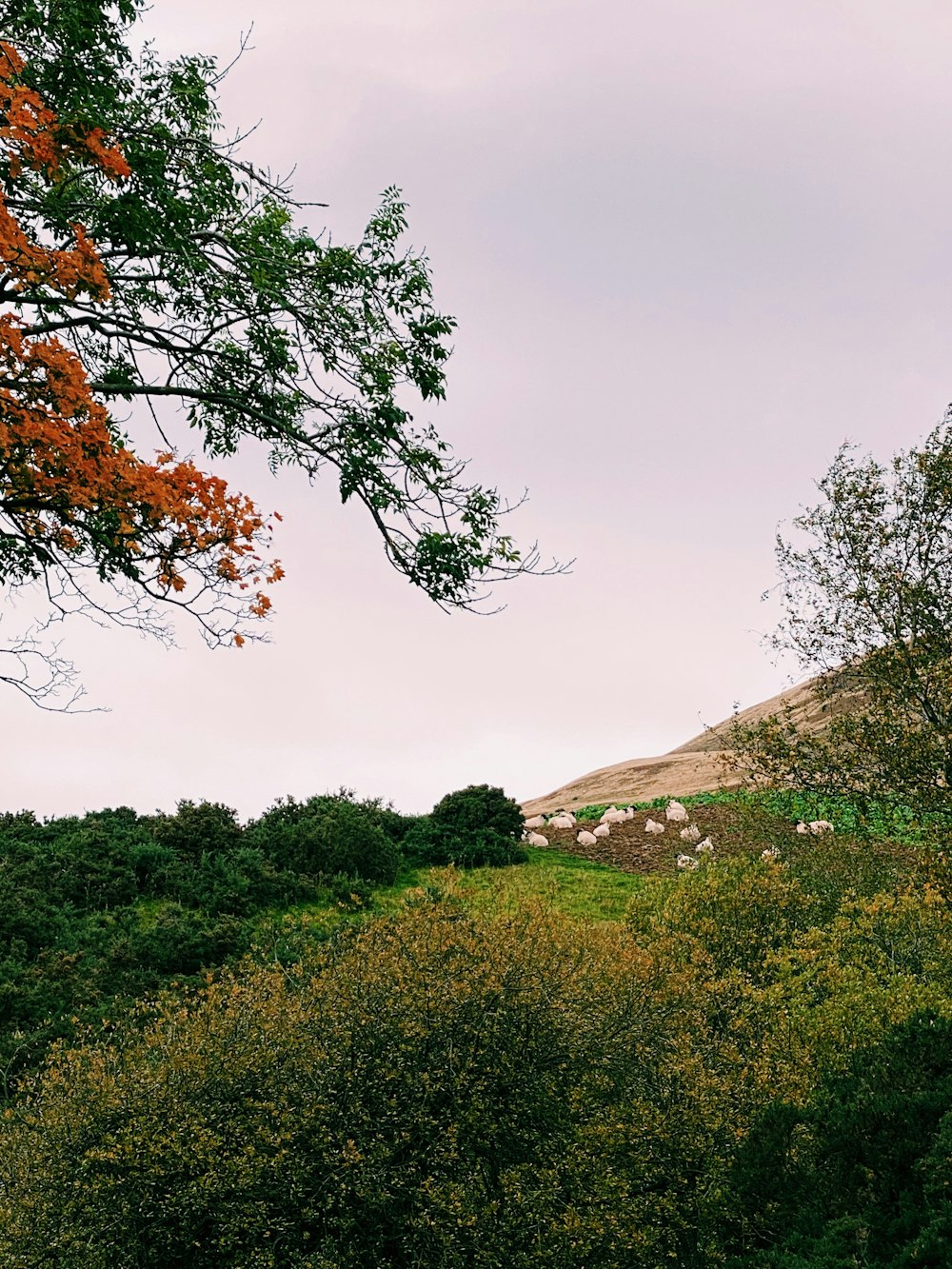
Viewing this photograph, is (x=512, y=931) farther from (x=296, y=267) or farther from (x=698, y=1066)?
(x=296, y=267)

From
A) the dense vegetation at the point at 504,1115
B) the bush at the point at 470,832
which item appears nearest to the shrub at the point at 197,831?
the bush at the point at 470,832

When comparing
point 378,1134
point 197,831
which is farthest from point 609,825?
point 378,1134

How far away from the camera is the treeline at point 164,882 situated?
38.4 ft

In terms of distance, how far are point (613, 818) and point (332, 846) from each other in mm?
10567

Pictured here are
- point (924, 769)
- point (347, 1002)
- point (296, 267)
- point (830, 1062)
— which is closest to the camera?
point (347, 1002)

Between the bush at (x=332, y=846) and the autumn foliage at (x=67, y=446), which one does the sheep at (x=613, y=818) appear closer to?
the bush at (x=332, y=846)

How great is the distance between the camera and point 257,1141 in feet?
20.7

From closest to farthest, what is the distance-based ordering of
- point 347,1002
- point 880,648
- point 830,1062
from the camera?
1. point 347,1002
2. point 830,1062
3. point 880,648

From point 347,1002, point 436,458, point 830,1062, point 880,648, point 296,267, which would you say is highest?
point 296,267

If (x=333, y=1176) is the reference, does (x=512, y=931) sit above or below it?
above

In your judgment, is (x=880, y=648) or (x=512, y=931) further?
(x=880, y=648)

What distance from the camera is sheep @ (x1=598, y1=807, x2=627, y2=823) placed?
25.6 metres

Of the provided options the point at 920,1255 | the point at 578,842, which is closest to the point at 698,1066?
the point at 920,1255

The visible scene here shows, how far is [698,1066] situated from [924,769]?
6081mm
